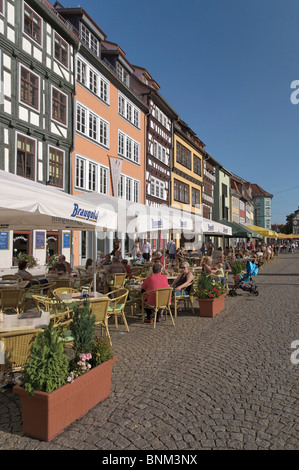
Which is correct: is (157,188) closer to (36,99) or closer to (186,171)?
(186,171)

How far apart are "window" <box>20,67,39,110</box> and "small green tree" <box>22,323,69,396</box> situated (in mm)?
16899

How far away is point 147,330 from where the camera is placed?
25.1ft

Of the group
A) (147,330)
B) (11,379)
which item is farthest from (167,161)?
(11,379)

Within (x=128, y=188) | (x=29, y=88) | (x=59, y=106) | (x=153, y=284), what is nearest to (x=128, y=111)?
(x=128, y=188)

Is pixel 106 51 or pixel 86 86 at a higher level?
pixel 106 51

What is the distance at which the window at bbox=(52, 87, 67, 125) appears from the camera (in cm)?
2018

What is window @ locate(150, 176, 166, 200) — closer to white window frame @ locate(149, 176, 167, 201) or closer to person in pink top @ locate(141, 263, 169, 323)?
white window frame @ locate(149, 176, 167, 201)

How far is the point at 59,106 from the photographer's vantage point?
20.6 m

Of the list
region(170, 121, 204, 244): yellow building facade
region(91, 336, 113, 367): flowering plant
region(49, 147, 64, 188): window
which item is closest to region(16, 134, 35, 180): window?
region(49, 147, 64, 188): window

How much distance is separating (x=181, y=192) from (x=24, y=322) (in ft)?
120

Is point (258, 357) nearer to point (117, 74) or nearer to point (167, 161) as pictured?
point (117, 74)

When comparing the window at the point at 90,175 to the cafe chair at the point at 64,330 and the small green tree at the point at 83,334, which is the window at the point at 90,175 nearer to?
the cafe chair at the point at 64,330
